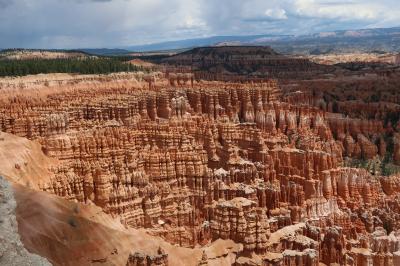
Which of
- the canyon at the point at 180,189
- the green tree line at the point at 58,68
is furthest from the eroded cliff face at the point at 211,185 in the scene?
the green tree line at the point at 58,68

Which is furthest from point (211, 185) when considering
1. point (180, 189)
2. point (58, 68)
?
point (58, 68)

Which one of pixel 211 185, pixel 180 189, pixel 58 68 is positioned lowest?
pixel 180 189

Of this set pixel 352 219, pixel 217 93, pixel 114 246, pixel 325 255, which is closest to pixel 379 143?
pixel 217 93

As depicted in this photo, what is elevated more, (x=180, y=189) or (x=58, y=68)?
(x=58, y=68)

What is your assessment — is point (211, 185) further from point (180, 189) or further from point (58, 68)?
point (58, 68)

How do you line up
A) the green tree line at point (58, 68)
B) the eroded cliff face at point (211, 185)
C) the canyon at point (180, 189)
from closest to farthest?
the canyon at point (180, 189) → the eroded cliff face at point (211, 185) → the green tree line at point (58, 68)

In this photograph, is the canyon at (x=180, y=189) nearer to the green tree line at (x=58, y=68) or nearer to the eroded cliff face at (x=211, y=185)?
the eroded cliff face at (x=211, y=185)

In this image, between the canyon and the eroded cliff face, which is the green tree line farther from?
the eroded cliff face
